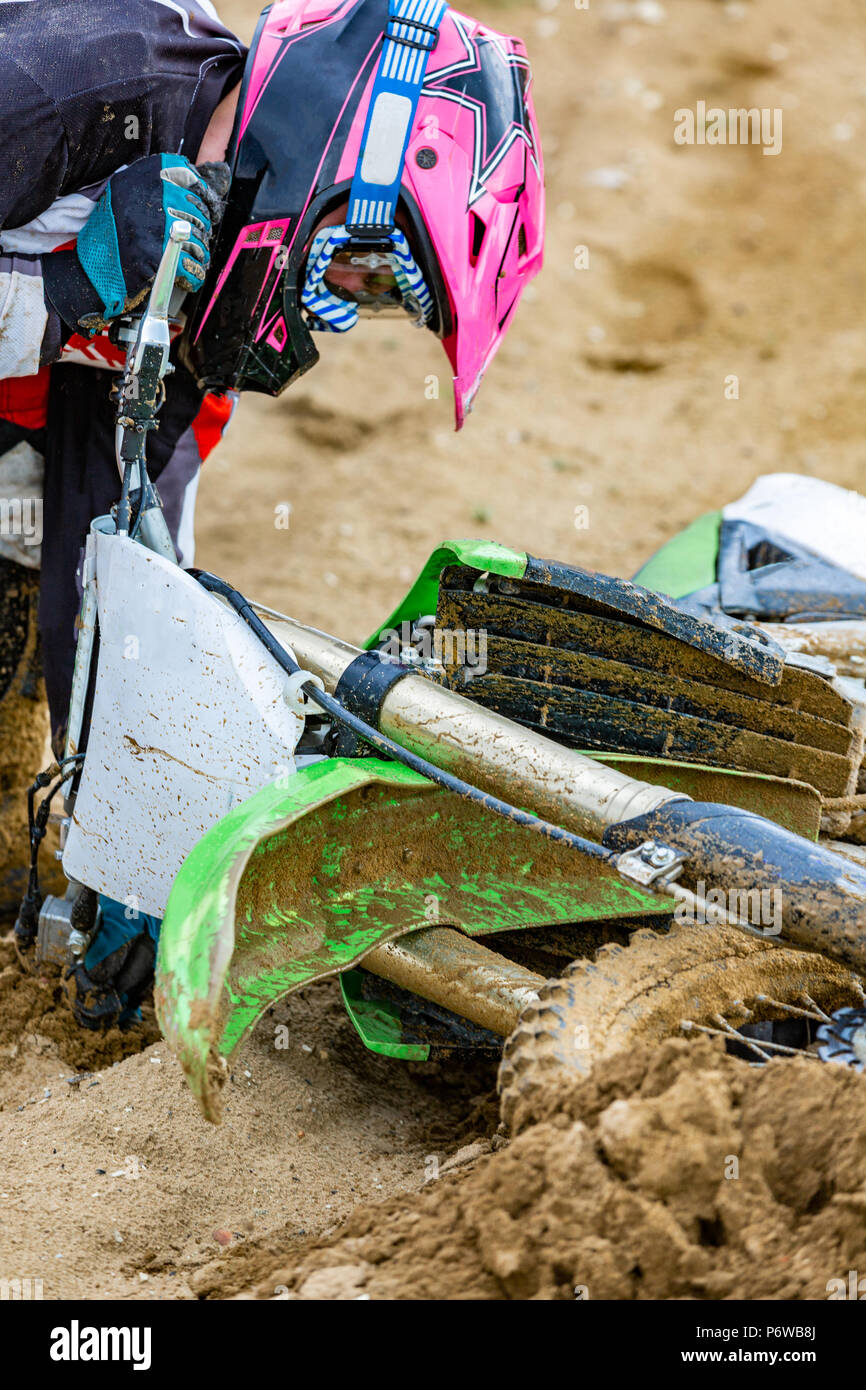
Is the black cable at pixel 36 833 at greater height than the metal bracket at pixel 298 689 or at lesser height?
lesser

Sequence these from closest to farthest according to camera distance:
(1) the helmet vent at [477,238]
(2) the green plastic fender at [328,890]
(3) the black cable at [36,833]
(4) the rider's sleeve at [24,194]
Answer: (2) the green plastic fender at [328,890]
(4) the rider's sleeve at [24,194]
(3) the black cable at [36,833]
(1) the helmet vent at [477,238]

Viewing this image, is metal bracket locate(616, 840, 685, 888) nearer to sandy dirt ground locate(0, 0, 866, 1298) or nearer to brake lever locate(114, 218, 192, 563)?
sandy dirt ground locate(0, 0, 866, 1298)

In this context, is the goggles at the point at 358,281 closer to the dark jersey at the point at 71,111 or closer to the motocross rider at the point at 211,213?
the motocross rider at the point at 211,213

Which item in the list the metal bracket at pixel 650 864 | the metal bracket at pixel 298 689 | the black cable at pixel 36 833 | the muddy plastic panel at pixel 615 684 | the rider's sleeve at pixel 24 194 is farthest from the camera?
the black cable at pixel 36 833

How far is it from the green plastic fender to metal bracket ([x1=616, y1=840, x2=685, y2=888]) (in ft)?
1.21

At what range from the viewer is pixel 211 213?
2.37m

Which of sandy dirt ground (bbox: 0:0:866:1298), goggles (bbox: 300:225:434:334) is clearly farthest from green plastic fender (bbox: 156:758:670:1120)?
goggles (bbox: 300:225:434:334)

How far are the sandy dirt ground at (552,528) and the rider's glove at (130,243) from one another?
1416 millimetres

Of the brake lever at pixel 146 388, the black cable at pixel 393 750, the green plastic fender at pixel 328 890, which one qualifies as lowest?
the green plastic fender at pixel 328 890

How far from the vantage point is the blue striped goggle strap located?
8.11 ft

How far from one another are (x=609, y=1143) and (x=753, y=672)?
102 centimetres

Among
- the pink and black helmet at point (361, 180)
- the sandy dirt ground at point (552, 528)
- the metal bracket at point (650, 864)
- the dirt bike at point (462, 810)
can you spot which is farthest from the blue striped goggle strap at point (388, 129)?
the sandy dirt ground at point (552, 528)

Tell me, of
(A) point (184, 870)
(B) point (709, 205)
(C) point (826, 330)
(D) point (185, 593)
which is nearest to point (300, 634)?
(D) point (185, 593)

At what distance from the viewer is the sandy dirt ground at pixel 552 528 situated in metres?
1.58
